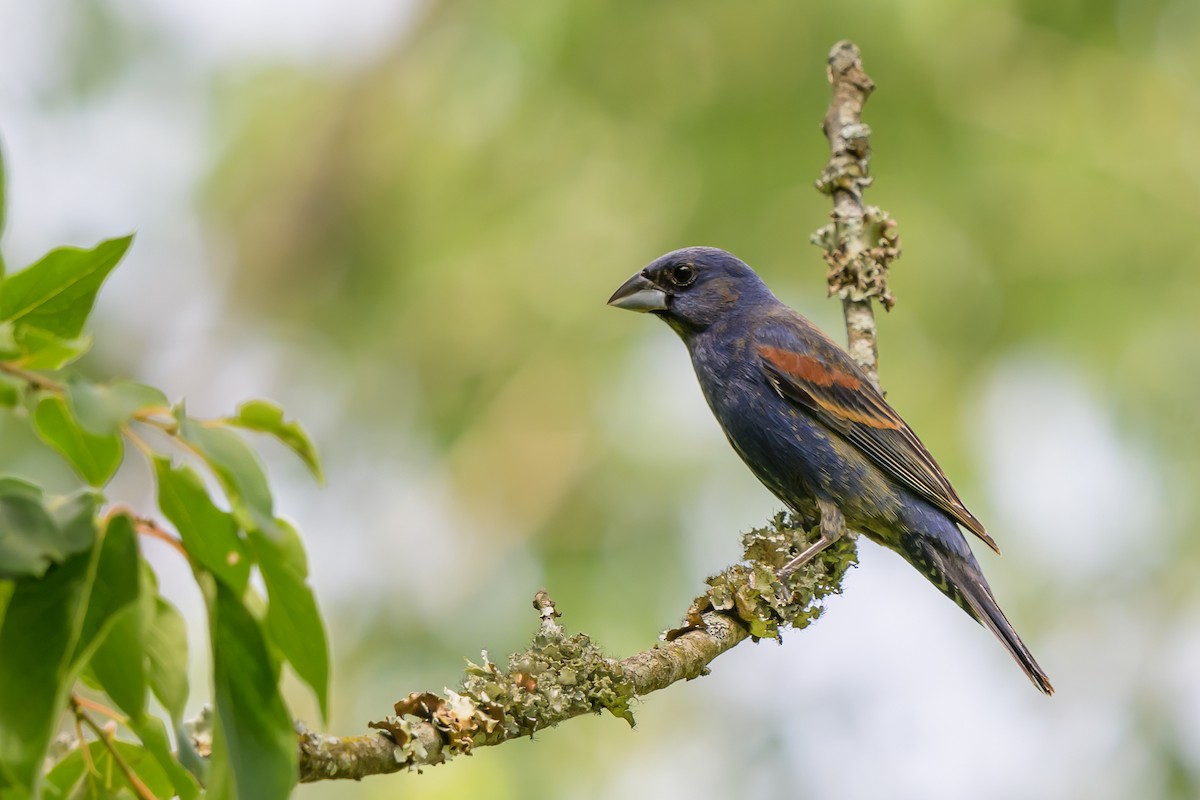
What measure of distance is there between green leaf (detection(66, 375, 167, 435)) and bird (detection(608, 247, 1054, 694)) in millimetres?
3646

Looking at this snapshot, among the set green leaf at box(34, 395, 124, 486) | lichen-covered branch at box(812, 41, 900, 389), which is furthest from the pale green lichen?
green leaf at box(34, 395, 124, 486)

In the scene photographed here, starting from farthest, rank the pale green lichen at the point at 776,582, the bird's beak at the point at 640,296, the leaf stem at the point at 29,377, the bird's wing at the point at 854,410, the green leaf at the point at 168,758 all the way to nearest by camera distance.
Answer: the bird's beak at the point at 640,296 → the bird's wing at the point at 854,410 → the pale green lichen at the point at 776,582 → the green leaf at the point at 168,758 → the leaf stem at the point at 29,377

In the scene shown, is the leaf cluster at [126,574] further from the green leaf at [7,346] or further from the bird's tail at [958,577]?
the bird's tail at [958,577]

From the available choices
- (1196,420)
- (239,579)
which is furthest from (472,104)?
(239,579)

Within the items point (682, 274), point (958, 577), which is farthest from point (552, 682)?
point (682, 274)

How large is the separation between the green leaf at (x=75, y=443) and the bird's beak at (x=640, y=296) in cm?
388

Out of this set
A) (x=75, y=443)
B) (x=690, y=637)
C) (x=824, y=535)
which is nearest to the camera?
(x=75, y=443)

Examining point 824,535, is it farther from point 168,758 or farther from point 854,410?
point 168,758

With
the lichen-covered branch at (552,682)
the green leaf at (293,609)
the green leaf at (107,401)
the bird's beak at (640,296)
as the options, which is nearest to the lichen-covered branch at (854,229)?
the bird's beak at (640,296)

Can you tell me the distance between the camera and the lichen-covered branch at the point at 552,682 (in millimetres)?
2361

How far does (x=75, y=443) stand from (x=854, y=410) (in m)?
3.85

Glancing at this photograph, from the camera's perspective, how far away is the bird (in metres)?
5.04

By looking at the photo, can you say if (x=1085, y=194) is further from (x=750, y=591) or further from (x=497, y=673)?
(x=497, y=673)

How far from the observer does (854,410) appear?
5.15m
